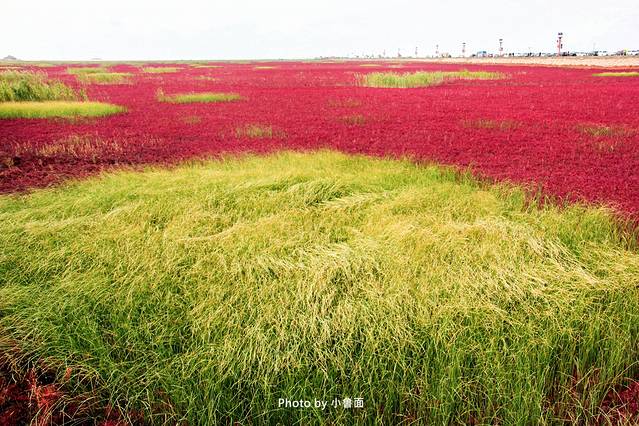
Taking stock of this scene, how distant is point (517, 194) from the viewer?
5.37 m

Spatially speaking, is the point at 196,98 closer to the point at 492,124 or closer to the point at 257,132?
the point at 257,132

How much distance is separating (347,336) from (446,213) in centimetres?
242

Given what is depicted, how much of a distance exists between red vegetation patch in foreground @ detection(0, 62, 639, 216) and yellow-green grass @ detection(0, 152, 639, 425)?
2.47 m

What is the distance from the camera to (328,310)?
287 cm

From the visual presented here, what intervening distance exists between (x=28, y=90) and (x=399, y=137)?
707 inches

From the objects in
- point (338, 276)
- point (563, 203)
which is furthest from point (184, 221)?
point (563, 203)

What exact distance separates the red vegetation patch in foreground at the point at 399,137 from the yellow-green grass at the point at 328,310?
247 centimetres

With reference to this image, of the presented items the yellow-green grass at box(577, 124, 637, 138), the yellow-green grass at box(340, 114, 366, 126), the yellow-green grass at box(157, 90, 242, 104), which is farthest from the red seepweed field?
the yellow-green grass at box(157, 90, 242, 104)

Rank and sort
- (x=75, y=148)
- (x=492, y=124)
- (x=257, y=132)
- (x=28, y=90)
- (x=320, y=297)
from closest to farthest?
Answer: (x=320, y=297)
(x=75, y=148)
(x=257, y=132)
(x=492, y=124)
(x=28, y=90)

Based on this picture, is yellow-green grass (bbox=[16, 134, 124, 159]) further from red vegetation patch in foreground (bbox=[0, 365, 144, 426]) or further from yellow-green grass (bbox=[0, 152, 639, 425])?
red vegetation patch in foreground (bbox=[0, 365, 144, 426])

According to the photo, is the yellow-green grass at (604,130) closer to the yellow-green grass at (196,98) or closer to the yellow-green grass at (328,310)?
the yellow-green grass at (328,310)

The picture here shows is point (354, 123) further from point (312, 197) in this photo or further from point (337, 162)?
point (312, 197)

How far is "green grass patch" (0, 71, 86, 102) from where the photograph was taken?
1628 cm

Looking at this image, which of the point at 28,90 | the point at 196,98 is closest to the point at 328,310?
the point at 196,98
